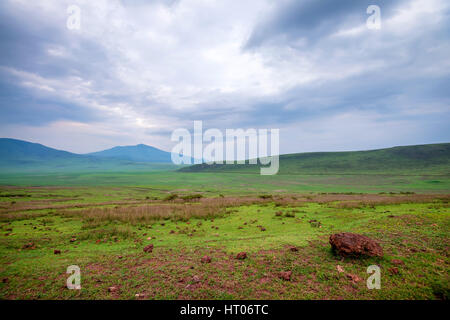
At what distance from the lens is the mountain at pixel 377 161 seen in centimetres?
11690

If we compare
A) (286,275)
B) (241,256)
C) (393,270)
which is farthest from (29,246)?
(393,270)

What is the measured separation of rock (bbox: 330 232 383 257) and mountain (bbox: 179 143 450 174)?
129 metres

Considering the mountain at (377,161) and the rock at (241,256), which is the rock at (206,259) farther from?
the mountain at (377,161)

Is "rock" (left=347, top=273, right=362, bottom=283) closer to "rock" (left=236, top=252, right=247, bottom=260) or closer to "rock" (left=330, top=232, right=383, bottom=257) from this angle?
"rock" (left=330, top=232, right=383, bottom=257)

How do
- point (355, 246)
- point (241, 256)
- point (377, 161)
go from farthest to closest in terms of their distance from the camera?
point (377, 161)
point (241, 256)
point (355, 246)

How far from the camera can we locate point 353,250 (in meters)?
6.48

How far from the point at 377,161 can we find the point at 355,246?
166 meters

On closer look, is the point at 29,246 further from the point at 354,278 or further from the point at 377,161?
the point at 377,161

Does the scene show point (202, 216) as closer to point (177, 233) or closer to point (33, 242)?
point (177, 233)

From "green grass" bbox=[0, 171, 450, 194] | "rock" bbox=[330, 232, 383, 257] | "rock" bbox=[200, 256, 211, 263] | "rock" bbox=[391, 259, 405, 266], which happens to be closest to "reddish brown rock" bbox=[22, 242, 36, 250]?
"rock" bbox=[200, 256, 211, 263]

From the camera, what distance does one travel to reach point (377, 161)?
448ft

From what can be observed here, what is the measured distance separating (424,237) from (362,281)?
15.9 feet

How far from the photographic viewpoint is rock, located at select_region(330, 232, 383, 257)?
6.37 meters
